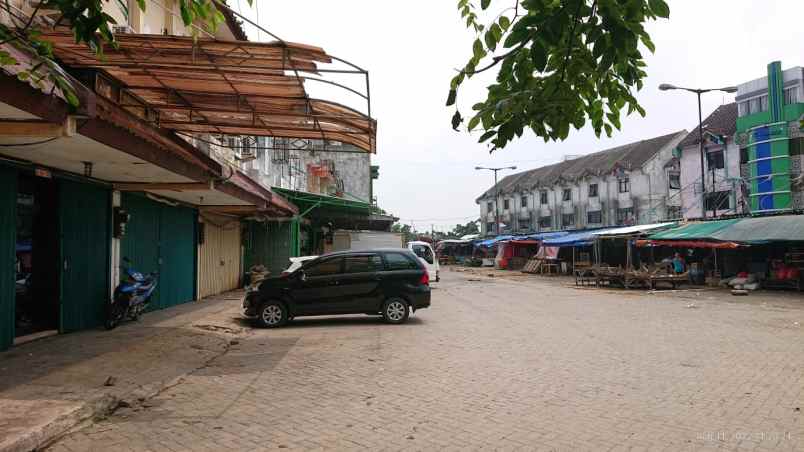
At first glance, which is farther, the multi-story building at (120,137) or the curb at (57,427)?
the multi-story building at (120,137)

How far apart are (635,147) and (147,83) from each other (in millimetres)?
47514

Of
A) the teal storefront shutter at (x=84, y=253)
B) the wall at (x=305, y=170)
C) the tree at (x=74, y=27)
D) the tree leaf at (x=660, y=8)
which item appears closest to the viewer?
the tree leaf at (x=660, y=8)

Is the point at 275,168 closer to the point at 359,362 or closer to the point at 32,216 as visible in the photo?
the point at 32,216

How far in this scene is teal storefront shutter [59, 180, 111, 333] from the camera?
31.8 feet

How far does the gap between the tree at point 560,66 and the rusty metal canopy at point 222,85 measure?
3.29 m

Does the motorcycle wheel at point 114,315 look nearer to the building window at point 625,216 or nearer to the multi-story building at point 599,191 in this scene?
the multi-story building at point 599,191

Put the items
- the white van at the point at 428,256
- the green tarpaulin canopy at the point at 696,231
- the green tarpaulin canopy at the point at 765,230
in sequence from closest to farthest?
the green tarpaulin canopy at the point at 765,230
the green tarpaulin canopy at the point at 696,231
the white van at the point at 428,256

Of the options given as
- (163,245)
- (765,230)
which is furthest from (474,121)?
(765,230)

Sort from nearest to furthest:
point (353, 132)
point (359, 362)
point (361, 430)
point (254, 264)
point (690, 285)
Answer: point (361, 430) < point (359, 362) < point (353, 132) < point (254, 264) < point (690, 285)

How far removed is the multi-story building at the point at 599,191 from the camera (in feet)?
142

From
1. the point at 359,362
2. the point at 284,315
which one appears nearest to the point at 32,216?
the point at 284,315

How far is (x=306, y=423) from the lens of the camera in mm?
5234

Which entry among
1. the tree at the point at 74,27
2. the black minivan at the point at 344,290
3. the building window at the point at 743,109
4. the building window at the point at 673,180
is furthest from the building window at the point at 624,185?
the tree at the point at 74,27

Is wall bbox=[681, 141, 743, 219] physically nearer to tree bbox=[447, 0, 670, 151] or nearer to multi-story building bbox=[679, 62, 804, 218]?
multi-story building bbox=[679, 62, 804, 218]
